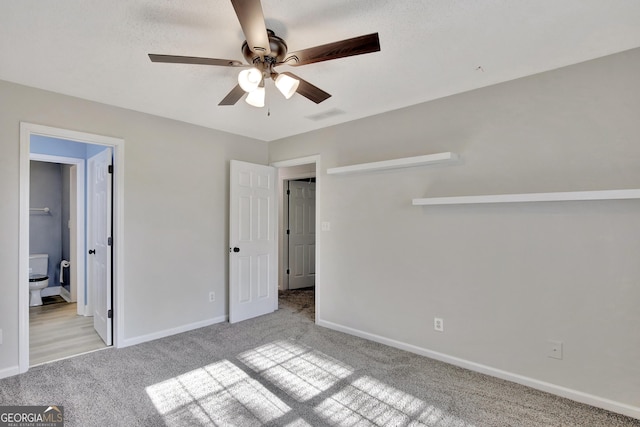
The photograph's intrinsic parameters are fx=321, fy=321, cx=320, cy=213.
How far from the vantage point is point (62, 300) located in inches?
197

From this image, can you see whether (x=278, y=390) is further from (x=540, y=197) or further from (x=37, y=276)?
(x=37, y=276)

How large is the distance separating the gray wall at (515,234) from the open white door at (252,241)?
1295 mm

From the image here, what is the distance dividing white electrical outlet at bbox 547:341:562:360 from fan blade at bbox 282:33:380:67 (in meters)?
2.44

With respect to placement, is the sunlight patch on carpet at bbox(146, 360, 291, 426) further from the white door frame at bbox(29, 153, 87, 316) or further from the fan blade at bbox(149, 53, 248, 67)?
the white door frame at bbox(29, 153, 87, 316)

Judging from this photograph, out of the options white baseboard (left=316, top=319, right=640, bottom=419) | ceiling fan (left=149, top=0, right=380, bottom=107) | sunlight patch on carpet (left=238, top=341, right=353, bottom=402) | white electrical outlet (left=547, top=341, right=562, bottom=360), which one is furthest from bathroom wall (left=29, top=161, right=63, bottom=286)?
white electrical outlet (left=547, top=341, right=562, bottom=360)

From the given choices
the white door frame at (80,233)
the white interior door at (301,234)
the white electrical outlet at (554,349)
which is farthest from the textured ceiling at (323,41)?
the white interior door at (301,234)

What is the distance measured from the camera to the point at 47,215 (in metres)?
5.30

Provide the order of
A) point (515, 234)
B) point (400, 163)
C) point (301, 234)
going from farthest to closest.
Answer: point (301, 234)
point (400, 163)
point (515, 234)

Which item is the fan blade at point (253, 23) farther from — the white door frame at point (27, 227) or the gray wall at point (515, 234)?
the white door frame at point (27, 227)

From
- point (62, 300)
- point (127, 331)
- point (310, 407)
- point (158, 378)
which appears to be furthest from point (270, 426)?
point (62, 300)

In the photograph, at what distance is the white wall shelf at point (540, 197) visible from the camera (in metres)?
2.03

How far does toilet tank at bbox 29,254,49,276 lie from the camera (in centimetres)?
498

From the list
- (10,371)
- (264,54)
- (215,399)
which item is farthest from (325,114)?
(10,371)

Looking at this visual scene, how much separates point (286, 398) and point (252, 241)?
7.27ft
